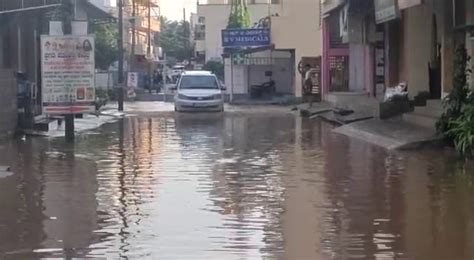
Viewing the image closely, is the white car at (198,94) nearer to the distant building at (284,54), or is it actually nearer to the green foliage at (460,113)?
the distant building at (284,54)

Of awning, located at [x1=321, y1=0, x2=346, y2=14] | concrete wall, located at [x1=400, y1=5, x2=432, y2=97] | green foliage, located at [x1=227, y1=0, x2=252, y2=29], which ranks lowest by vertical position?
concrete wall, located at [x1=400, y1=5, x2=432, y2=97]

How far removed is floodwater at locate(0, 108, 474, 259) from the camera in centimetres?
901

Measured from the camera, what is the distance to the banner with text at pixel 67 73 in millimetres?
21203

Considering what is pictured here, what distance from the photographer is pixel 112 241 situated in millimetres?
9297

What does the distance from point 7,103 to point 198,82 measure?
1610cm

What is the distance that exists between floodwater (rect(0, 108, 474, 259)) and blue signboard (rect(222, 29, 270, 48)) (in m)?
29.5

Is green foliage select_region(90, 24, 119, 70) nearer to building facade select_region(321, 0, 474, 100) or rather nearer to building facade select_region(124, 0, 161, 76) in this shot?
building facade select_region(124, 0, 161, 76)

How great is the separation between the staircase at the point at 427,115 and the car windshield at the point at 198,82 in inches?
540

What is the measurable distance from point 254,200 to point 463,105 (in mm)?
7774

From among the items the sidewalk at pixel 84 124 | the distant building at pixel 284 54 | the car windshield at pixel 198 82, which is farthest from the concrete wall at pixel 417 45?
the distant building at pixel 284 54

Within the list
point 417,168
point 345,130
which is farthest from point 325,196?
point 345,130

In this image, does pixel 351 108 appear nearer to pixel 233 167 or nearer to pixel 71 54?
pixel 71 54

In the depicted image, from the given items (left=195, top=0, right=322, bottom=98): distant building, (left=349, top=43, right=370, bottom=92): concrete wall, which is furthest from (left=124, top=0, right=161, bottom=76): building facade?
(left=349, top=43, right=370, bottom=92): concrete wall

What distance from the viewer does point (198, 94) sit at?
36656mm
